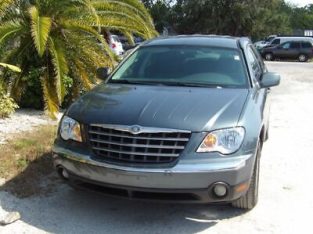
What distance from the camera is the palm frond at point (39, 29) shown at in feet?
23.9

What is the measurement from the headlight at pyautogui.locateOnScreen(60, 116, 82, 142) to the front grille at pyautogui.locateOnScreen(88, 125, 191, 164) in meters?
0.38

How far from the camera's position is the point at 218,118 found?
14.3 ft

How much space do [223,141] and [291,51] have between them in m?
32.0

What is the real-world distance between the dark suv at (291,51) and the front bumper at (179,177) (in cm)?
3183

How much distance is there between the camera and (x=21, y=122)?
25.2 ft

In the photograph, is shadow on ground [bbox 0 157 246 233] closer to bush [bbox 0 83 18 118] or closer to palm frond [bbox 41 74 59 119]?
bush [bbox 0 83 18 118]

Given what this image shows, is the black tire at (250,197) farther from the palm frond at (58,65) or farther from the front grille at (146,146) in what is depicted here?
the palm frond at (58,65)

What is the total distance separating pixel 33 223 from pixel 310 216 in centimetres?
254

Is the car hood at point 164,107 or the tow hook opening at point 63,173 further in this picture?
the tow hook opening at point 63,173

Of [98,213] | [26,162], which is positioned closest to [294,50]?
[26,162]

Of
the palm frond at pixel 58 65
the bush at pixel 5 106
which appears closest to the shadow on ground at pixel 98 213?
the bush at pixel 5 106

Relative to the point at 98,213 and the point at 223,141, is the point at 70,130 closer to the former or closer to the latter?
the point at 98,213

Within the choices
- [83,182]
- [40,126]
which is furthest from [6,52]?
[83,182]

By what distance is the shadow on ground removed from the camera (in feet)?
14.5
